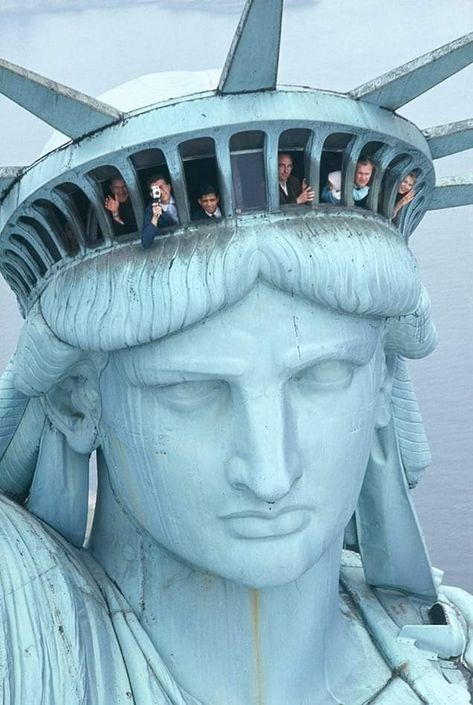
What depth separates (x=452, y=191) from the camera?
193 centimetres

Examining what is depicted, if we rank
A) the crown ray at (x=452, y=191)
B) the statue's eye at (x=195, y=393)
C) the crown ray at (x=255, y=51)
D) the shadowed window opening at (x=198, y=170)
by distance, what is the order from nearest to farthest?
the crown ray at (x=255, y=51)
the shadowed window opening at (x=198, y=170)
the statue's eye at (x=195, y=393)
the crown ray at (x=452, y=191)

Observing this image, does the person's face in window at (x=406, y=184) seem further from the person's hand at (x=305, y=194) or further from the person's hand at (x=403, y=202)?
the person's hand at (x=305, y=194)

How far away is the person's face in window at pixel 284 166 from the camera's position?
163 centimetres

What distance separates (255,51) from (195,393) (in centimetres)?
47

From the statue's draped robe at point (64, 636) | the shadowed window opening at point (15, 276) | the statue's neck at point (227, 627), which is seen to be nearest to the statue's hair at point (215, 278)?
the shadowed window opening at point (15, 276)

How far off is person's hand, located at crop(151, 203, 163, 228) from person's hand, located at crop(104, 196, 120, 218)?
0.06m

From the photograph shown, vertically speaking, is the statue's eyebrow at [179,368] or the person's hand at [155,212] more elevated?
the person's hand at [155,212]

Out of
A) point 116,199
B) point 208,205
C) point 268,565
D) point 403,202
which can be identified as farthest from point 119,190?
point 268,565

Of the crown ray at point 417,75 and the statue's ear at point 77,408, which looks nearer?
the crown ray at point 417,75

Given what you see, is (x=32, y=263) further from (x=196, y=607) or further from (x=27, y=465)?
(x=196, y=607)

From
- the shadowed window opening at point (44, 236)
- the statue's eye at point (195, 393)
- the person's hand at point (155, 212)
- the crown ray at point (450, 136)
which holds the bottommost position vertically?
the statue's eye at point (195, 393)

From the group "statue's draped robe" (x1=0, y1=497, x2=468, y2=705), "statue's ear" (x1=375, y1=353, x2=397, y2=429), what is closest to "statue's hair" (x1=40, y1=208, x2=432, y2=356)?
"statue's ear" (x1=375, y1=353, x2=397, y2=429)

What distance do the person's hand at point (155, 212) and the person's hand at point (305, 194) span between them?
0.19 meters

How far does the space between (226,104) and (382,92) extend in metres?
0.23
